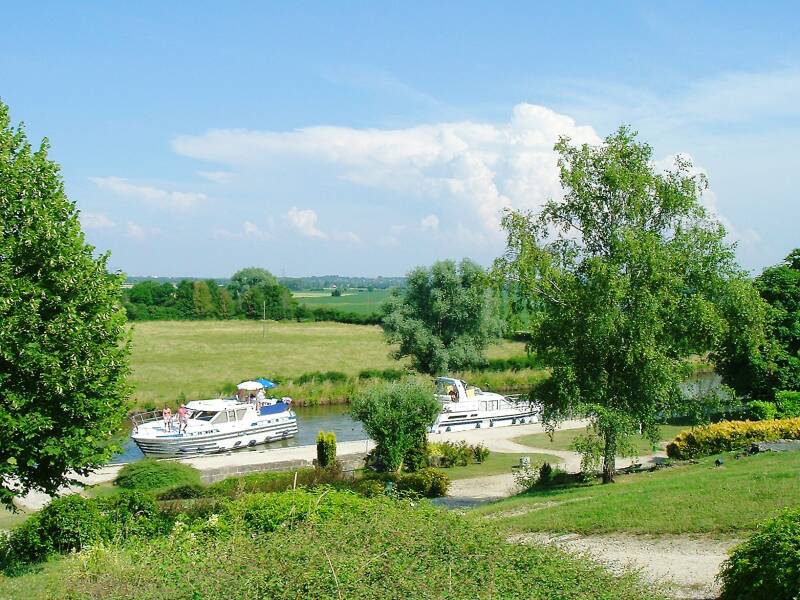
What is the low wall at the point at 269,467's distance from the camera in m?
27.5

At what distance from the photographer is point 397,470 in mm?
28094

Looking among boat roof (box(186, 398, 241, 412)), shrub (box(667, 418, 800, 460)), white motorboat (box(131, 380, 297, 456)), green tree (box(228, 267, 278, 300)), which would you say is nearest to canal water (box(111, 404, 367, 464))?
white motorboat (box(131, 380, 297, 456))

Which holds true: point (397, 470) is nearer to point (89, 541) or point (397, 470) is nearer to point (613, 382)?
point (613, 382)

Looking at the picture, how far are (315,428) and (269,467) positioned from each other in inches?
531

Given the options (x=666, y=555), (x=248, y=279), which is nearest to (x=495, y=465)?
(x=666, y=555)

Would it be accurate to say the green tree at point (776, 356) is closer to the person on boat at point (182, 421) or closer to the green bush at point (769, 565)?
the person on boat at point (182, 421)

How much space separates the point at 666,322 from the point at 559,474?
5623 mm

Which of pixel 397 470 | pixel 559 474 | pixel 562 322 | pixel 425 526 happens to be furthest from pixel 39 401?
pixel 397 470

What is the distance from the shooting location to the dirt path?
10.8m

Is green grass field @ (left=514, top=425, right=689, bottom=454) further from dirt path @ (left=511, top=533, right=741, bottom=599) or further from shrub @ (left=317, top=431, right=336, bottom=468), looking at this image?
dirt path @ (left=511, top=533, right=741, bottom=599)

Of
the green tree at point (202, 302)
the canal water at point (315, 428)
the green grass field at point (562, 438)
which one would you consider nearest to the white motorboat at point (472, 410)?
the green grass field at point (562, 438)

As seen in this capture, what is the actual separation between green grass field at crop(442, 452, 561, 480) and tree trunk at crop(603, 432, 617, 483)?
7423 millimetres

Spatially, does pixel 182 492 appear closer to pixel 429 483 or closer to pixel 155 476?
pixel 155 476

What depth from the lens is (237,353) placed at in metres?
70.2
